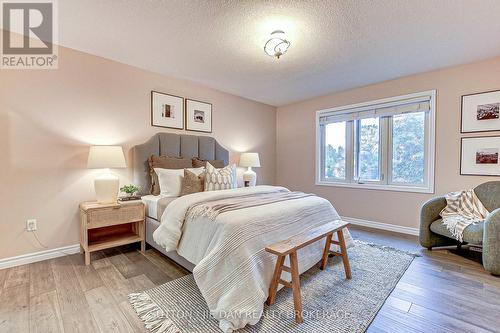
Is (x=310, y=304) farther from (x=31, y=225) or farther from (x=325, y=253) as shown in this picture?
(x=31, y=225)

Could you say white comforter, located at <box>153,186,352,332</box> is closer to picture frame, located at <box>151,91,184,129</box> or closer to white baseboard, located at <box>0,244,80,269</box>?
white baseboard, located at <box>0,244,80,269</box>

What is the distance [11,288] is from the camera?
195 cm

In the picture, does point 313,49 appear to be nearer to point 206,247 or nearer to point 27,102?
point 206,247

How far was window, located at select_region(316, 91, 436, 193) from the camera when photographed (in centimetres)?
339

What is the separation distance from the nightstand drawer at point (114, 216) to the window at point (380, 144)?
3.29 metres

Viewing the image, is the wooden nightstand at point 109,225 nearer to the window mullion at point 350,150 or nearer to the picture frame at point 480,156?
the window mullion at point 350,150

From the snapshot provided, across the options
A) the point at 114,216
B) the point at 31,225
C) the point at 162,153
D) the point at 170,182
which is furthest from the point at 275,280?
the point at 31,225

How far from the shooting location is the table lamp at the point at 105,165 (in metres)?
2.50

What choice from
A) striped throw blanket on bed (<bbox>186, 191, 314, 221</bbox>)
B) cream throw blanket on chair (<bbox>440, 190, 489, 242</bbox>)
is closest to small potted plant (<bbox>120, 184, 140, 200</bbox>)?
striped throw blanket on bed (<bbox>186, 191, 314, 221</bbox>)

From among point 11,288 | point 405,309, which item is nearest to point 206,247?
point 405,309

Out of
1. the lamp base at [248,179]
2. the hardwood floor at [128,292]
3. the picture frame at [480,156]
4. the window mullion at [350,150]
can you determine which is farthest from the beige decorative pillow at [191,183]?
the picture frame at [480,156]

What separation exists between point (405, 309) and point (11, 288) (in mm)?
3215

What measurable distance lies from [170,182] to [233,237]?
1.51 metres

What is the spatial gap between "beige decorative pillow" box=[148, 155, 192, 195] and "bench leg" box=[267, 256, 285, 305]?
201cm
